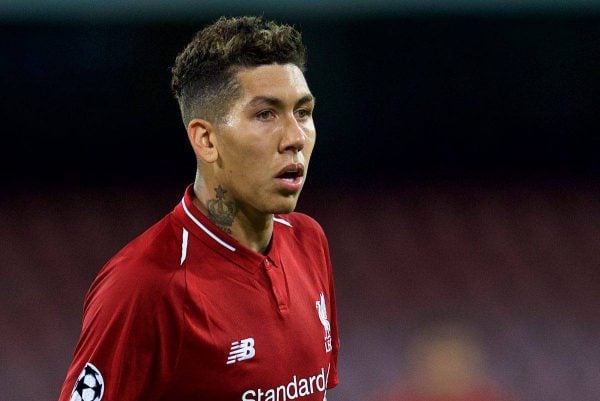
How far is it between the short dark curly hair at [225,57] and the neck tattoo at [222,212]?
199 mm

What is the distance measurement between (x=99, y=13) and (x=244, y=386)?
219 inches

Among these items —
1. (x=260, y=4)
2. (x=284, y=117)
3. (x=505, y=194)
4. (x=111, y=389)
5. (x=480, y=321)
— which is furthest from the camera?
(x=505, y=194)

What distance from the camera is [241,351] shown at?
91.1 inches

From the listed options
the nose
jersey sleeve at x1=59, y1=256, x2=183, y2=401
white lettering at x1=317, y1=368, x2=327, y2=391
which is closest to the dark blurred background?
white lettering at x1=317, y1=368, x2=327, y2=391

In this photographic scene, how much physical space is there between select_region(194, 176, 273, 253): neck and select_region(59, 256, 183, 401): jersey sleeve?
269 millimetres

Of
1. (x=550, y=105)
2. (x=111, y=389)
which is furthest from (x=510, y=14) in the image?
(x=111, y=389)

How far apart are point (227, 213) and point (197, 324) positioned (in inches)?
12.6

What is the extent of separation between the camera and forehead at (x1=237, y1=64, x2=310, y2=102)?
7.73 ft

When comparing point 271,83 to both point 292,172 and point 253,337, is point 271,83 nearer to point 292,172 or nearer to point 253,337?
point 292,172

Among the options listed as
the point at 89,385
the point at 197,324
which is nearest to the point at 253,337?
the point at 197,324

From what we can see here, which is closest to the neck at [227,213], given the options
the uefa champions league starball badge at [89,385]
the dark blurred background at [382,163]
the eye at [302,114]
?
the eye at [302,114]

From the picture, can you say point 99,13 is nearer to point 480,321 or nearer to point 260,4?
point 260,4

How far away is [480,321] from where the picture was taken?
23.0ft

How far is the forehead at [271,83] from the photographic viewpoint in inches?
92.7
